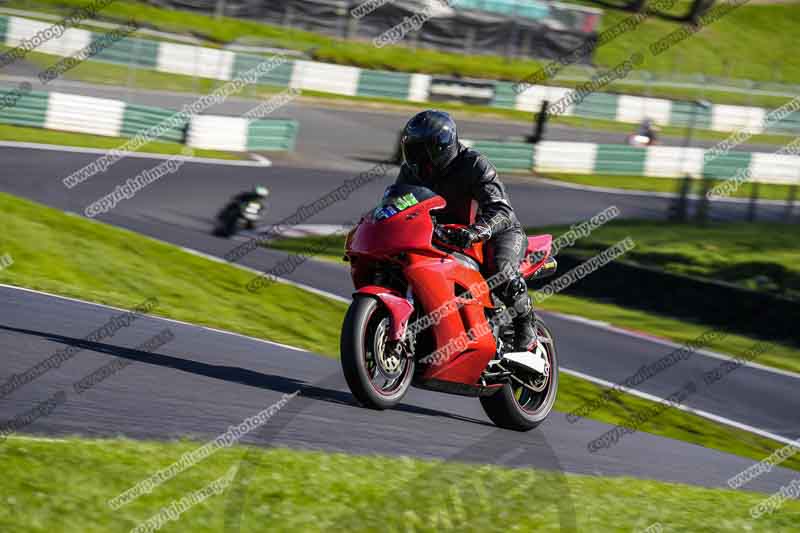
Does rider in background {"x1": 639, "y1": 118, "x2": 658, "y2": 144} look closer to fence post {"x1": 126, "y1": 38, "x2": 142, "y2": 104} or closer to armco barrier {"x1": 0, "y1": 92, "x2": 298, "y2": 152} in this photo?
armco barrier {"x1": 0, "y1": 92, "x2": 298, "y2": 152}

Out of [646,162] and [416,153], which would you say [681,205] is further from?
[416,153]

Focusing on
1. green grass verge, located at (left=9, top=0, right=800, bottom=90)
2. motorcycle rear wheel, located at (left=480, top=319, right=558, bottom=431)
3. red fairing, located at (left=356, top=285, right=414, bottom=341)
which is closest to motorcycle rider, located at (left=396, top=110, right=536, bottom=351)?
motorcycle rear wheel, located at (left=480, top=319, right=558, bottom=431)

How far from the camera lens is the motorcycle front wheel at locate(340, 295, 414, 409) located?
693cm

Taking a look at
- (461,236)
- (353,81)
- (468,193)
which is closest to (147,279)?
(468,193)

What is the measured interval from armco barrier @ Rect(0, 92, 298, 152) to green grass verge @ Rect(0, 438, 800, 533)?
21877 mm

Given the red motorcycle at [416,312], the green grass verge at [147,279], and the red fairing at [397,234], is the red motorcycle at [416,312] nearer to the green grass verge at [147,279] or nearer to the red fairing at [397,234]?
the red fairing at [397,234]

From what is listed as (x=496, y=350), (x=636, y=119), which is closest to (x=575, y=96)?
(x=636, y=119)

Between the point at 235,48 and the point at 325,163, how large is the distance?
658 centimetres

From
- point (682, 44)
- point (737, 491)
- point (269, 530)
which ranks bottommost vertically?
point (737, 491)

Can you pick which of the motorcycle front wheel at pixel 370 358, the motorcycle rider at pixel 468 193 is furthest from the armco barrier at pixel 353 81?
the motorcycle front wheel at pixel 370 358

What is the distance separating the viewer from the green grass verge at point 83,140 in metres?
24.6

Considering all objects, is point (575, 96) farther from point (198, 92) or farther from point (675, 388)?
point (675, 388)

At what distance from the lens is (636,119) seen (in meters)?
43.5

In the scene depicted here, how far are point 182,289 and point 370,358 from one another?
8.04m
